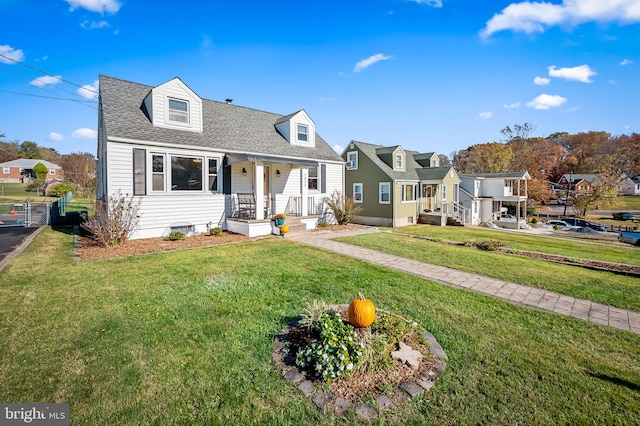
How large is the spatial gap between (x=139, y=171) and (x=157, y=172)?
61 centimetres

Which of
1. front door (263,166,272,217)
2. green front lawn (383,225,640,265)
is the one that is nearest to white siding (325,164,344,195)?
front door (263,166,272,217)

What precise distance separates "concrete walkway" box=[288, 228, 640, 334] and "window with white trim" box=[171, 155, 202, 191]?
698 cm

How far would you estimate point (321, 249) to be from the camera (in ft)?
31.8

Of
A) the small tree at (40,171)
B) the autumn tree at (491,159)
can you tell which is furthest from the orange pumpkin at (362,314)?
A: the small tree at (40,171)

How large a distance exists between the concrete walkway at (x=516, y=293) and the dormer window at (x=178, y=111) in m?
9.12

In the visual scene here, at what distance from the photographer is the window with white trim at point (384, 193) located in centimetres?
2003

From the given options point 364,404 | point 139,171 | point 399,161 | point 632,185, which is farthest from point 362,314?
point 632,185

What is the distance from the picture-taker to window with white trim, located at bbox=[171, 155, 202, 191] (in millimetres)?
11367

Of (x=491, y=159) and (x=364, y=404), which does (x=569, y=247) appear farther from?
(x=491, y=159)

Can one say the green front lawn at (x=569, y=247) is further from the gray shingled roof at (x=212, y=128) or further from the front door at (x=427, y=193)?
A: the gray shingled roof at (x=212, y=128)

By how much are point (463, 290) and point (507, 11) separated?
407 inches

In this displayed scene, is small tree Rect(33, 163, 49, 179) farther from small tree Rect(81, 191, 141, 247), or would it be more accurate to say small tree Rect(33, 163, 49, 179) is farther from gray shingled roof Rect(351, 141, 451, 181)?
gray shingled roof Rect(351, 141, 451, 181)

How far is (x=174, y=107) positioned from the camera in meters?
12.1

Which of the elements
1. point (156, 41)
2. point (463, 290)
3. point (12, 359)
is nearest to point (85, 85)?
point (156, 41)
